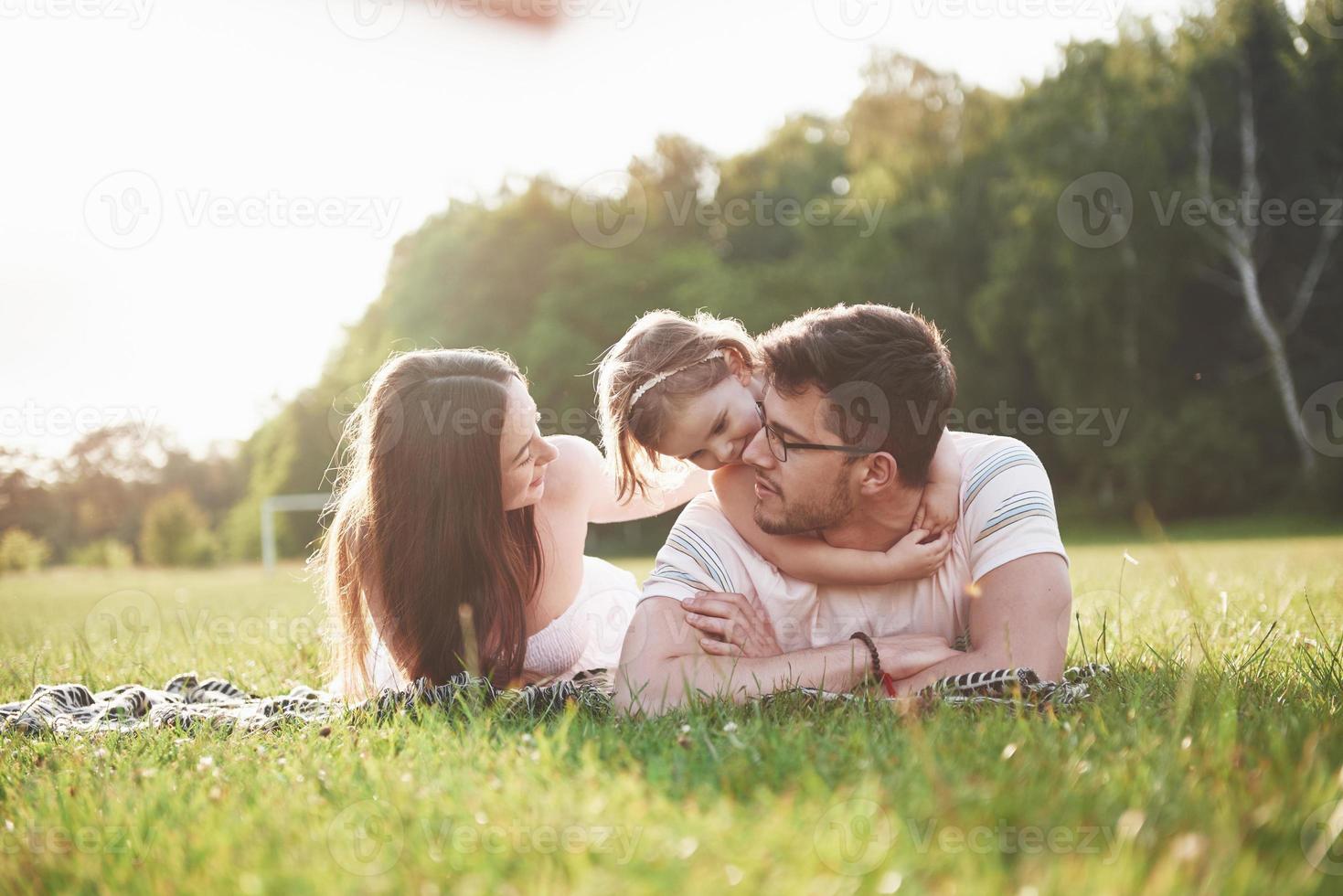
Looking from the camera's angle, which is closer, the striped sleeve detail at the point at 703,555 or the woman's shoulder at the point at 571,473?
the striped sleeve detail at the point at 703,555

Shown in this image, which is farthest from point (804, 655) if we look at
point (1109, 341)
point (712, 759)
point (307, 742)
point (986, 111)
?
point (986, 111)

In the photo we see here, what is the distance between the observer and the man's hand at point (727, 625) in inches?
135

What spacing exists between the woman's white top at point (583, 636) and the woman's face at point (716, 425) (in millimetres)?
850

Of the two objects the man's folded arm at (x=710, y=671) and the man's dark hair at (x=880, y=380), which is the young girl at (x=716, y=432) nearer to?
the man's dark hair at (x=880, y=380)

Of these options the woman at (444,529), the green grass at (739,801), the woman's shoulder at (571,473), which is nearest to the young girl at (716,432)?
the woman's shoulder at (571,473)

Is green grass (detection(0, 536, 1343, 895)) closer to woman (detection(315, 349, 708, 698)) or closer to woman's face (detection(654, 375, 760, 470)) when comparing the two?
woman (detection(315, 349, 708, 698))

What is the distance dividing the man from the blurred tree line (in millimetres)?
15953

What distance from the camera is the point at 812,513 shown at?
3607mm

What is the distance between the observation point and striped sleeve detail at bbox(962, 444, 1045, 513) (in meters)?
3.54

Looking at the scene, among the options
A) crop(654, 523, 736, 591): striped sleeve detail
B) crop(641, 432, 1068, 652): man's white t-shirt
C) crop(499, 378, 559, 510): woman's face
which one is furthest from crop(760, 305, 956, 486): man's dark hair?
crop(499, 378, 559, 510): woman's face

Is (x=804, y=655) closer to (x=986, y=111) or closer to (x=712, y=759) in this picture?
(x=712, y=759)

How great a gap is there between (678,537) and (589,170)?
2474cm

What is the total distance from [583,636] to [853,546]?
1.45m

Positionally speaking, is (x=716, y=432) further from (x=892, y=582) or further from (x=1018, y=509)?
(x=1018, y=509)
